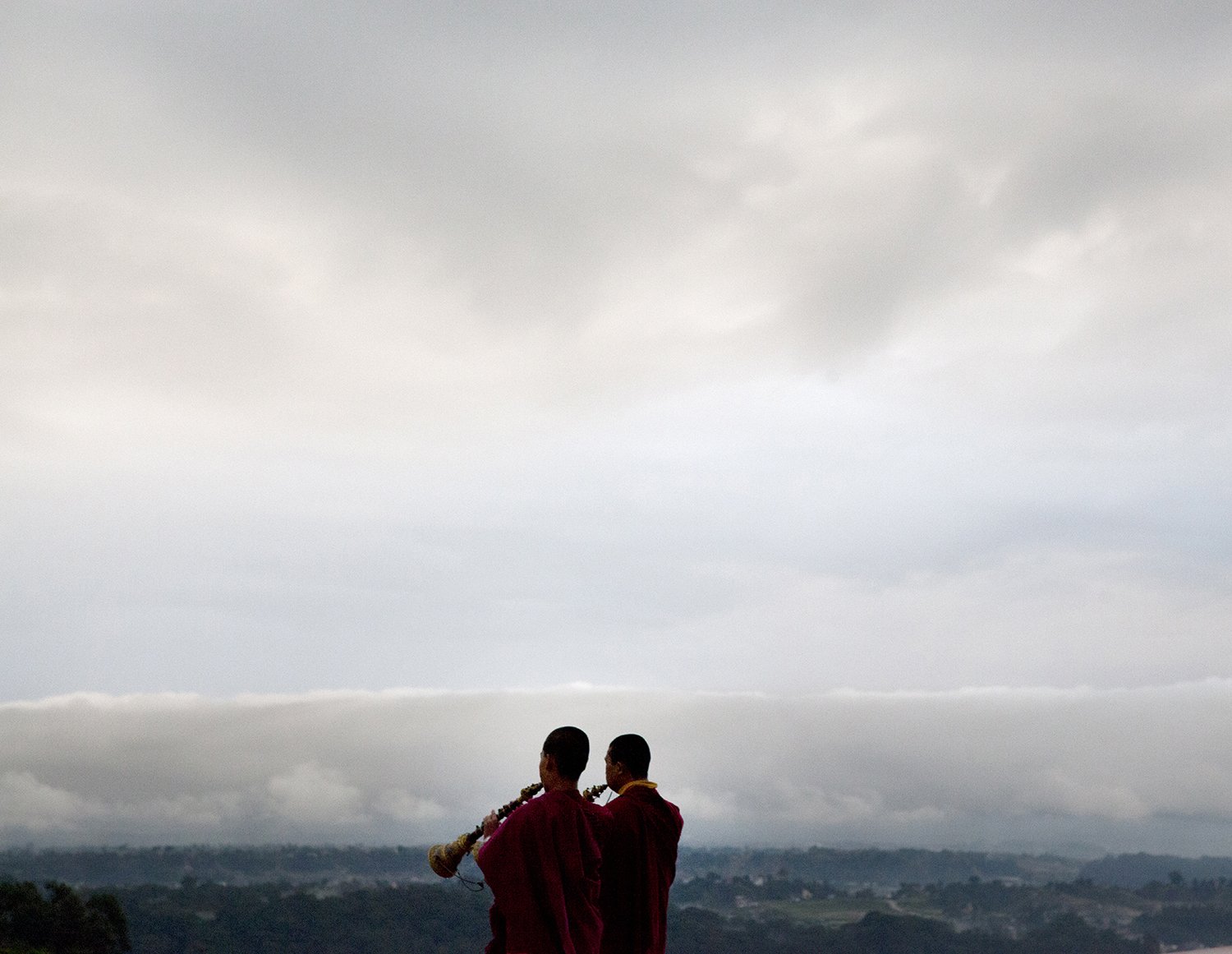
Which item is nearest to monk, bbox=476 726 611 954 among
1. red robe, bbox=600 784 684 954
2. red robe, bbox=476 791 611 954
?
red robe, bbox=476 791 611 954

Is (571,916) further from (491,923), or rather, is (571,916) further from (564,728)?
(564,728)

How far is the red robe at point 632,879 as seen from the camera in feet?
43.1

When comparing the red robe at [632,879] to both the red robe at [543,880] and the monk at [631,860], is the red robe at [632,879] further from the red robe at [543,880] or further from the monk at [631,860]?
the red robe at [543,880]

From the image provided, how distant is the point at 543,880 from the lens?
11477 mm

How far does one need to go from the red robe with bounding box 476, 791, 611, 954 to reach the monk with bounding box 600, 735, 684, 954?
4.27 ft

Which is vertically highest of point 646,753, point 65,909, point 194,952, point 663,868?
point 646,753

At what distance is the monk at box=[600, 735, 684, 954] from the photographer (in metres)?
13.1

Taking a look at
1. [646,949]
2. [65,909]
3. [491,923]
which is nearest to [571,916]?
[491,923]

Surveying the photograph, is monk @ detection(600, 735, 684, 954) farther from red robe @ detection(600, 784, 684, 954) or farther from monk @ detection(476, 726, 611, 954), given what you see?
monk @ detection(476, 726, 611, 954)

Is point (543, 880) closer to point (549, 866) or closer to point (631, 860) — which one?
point (549, 866)

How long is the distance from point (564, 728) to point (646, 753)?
6.48 ft

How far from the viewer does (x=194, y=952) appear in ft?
655

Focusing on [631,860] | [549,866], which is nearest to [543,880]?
[549,866]

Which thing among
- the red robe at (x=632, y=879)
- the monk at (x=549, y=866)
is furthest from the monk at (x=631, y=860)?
the monk at (x=549, y=866)
